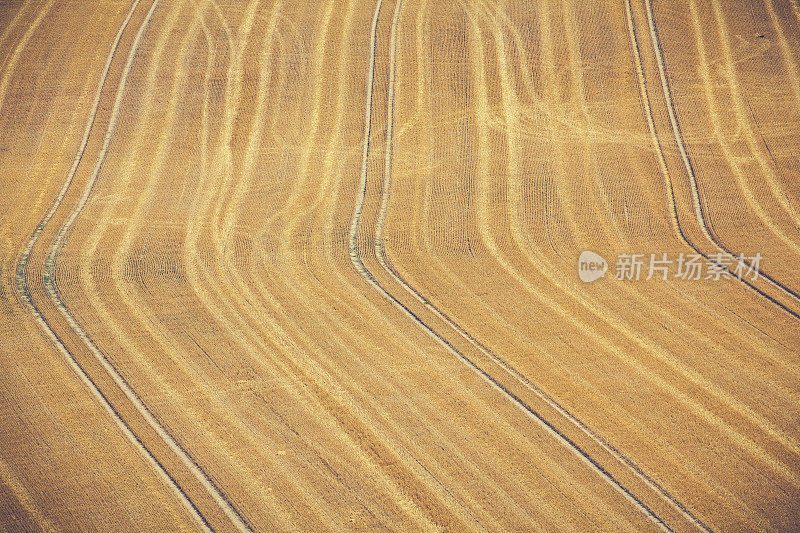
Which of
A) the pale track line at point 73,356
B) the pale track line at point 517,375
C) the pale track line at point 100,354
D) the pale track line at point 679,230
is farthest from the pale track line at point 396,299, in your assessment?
the pale track line at point 73,356

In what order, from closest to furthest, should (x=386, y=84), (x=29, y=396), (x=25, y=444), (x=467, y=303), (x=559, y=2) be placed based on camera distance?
(x=25, y=444) < (x=29, y=396) < (x=467, y=303) < (x=386, y=84) < (x=559, y=2)

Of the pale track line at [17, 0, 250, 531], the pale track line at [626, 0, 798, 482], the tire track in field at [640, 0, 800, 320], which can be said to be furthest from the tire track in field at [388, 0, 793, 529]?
the pale track line at [17, 0, 250, 531]

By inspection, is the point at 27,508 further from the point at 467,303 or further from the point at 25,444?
the point at 467,303

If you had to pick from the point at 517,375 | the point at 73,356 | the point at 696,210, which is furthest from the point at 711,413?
the point at 73,356

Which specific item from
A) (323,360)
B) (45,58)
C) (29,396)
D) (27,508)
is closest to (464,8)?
(45,58)

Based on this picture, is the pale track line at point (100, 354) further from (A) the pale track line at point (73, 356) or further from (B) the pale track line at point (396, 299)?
(B) the pale track line at point (396, 299)

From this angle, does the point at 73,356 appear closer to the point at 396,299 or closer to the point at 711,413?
the point at 396,299
